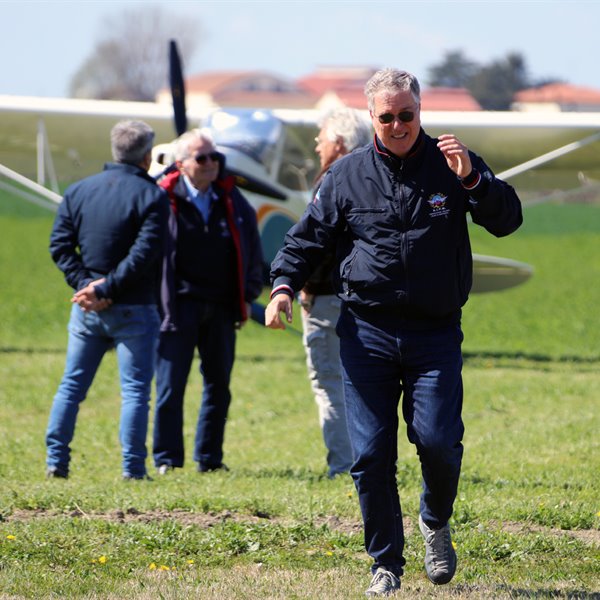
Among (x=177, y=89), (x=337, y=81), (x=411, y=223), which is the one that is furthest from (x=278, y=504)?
(x=337, y=81)

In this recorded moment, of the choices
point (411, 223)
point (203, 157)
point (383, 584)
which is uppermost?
point (203, 157)

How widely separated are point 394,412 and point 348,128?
2.25 m

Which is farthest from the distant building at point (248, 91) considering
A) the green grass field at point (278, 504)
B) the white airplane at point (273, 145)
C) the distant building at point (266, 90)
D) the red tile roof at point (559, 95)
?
the green grass field at point (278, 504)

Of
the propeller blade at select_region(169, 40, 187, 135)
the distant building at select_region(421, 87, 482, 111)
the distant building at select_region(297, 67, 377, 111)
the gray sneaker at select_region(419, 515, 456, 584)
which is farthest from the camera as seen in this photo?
the distant building at select_region(297, 67, 377, 111)

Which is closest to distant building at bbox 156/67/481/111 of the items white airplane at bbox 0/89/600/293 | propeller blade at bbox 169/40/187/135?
white airplane at bbox 0/89/600/293

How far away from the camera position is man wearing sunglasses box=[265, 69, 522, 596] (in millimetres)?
3805

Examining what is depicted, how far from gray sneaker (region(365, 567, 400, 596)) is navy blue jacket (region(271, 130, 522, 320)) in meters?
0.89

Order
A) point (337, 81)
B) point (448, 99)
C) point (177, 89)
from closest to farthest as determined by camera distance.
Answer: point (177, 89)
point (448, 99)
point (337, 81)

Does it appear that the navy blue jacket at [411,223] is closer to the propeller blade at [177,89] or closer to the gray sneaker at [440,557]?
the gray sneaker at [440,557]

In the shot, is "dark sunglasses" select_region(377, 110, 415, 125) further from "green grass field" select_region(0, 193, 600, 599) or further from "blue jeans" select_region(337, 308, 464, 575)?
"green grass field" select_region(0, 193, 600, 599)

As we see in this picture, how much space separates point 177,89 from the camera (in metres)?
13.6

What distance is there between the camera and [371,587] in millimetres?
3883

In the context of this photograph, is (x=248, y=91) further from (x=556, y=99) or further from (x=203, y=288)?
(x=203, y=288)

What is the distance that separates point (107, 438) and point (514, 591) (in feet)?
15.1
